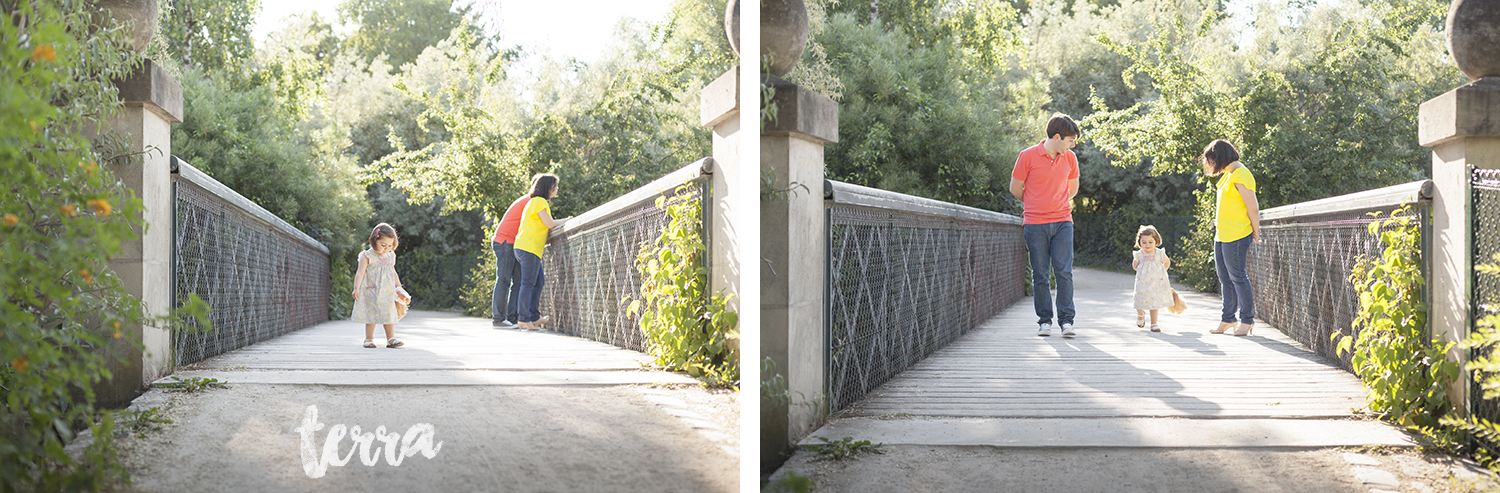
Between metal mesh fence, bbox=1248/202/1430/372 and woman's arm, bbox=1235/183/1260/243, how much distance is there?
0.52 feet

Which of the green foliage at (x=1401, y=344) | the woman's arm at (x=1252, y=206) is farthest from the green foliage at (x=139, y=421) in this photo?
the woman's arm at (x=1252, y=206)

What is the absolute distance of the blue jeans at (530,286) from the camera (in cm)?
518

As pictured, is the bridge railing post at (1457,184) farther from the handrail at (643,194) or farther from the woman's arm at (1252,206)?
the handrail at (643,194)

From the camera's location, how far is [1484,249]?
212cm

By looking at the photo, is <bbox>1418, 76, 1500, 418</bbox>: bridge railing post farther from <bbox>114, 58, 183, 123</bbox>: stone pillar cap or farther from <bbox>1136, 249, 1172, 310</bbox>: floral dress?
<bbox>114, 58, 183, 123</bbox>: stone pillar cap

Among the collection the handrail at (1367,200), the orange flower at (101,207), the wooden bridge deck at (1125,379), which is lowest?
the wooden bridge deck at (1125,379)

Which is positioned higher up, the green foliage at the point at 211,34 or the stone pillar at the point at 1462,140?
the green foliage at the point at 211,34

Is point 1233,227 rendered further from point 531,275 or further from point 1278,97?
point 531,275

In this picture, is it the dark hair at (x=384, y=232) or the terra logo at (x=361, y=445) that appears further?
the dark hair at (x=384, y=232)

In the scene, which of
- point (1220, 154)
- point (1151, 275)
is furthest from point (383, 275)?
point (1151, 275)

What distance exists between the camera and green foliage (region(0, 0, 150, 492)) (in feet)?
4.75

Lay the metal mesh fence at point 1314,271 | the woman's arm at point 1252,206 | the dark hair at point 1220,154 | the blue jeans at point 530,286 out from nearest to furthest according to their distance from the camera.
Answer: the metal mesh fence at point 1314,271, the dark hair at point 1220,154, the woman's arm at point 1252,206, the blue jeans at point 530,286

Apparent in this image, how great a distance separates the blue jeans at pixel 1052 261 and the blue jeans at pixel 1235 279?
2.31 ft

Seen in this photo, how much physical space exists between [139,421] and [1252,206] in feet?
13.6
